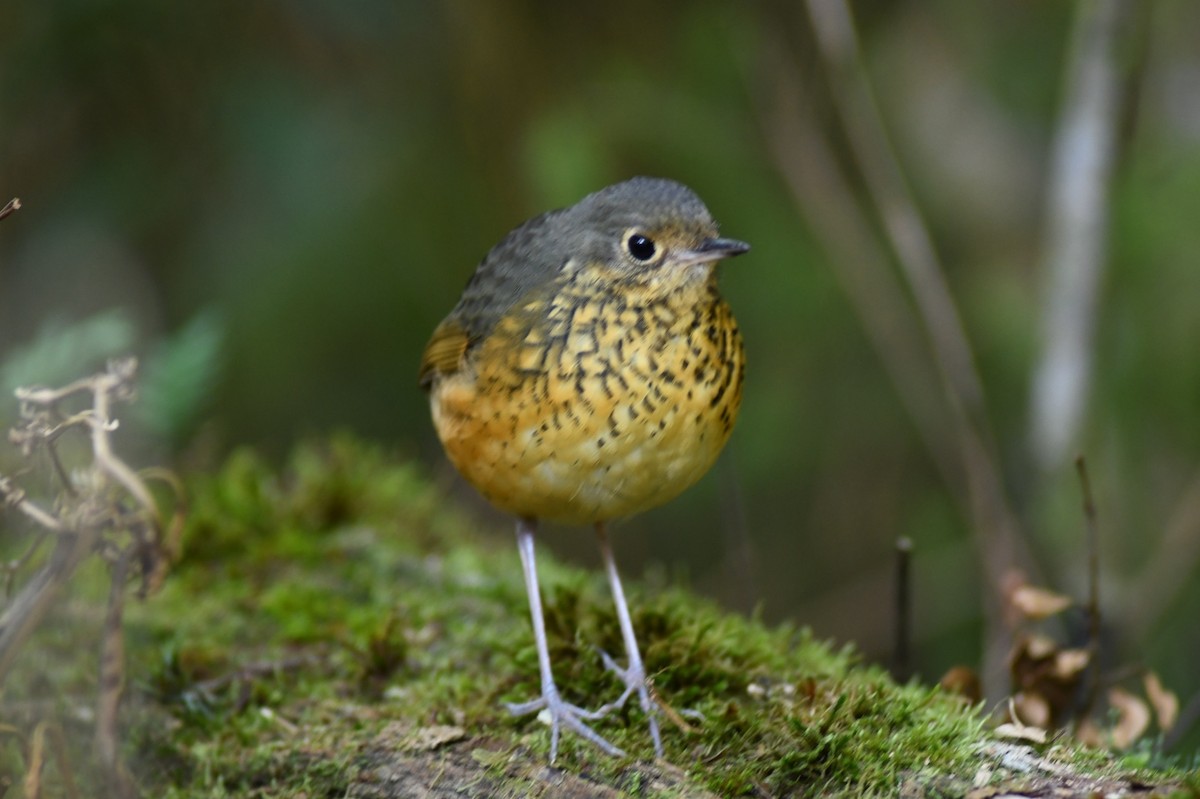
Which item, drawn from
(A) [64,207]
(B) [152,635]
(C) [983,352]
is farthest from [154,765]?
(C) [983,352]

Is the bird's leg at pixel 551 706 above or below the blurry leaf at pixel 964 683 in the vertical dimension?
above

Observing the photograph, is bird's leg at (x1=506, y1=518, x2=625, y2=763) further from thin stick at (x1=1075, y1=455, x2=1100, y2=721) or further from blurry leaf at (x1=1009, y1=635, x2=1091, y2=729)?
thin stick at (x1=1075, y1=455, x2=1100, y2=721)

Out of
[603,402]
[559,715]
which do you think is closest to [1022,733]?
[559,715]

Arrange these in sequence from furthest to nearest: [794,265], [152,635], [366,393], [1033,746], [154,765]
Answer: [366,393]
[794,265]
[152,635]
[154,765]
[1033,746]

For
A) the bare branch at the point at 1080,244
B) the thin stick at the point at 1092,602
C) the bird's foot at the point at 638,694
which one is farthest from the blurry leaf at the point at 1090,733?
the bare branch at the point at 1080,244

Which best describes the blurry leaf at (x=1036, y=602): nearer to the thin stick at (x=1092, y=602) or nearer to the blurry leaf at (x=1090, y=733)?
the thin stick at (x=1092, y=602)

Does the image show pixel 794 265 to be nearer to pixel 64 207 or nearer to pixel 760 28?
pixel 760 28
